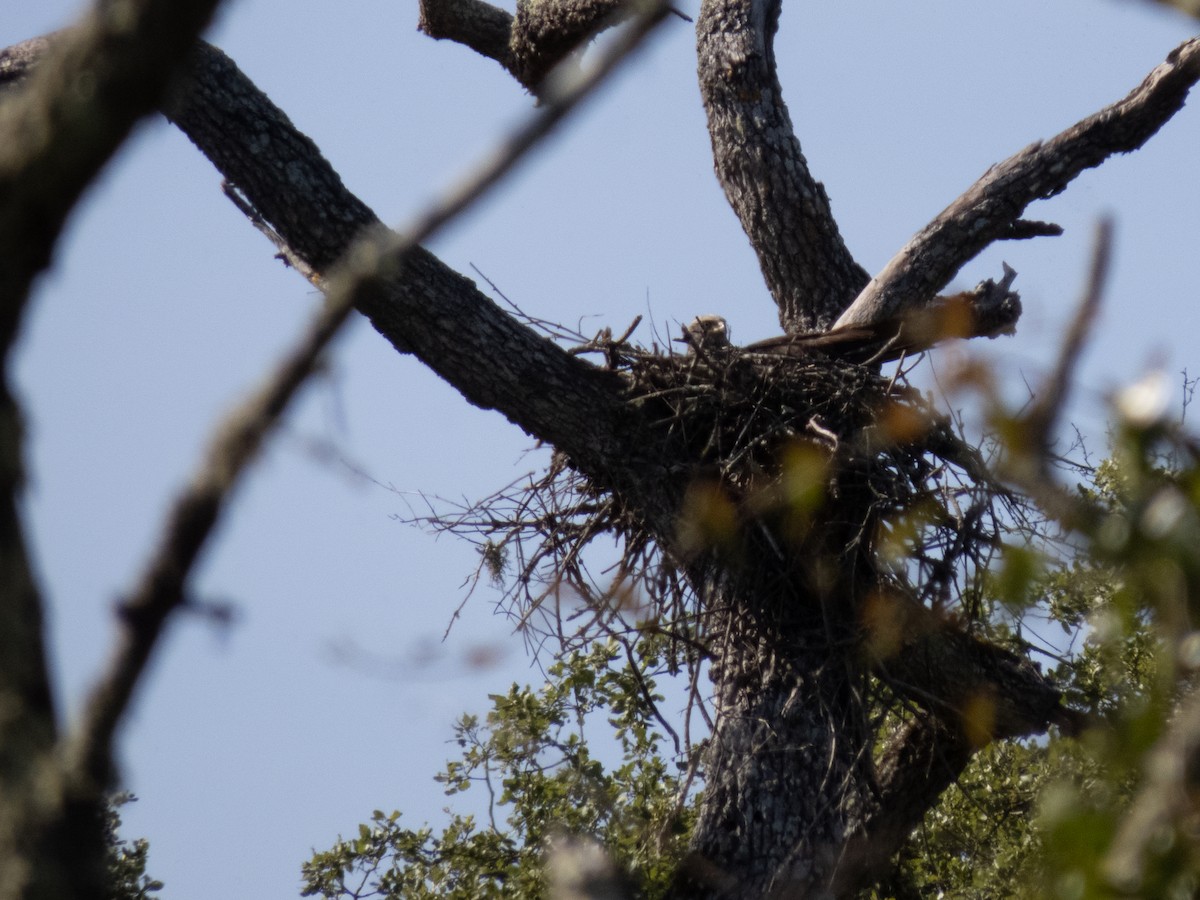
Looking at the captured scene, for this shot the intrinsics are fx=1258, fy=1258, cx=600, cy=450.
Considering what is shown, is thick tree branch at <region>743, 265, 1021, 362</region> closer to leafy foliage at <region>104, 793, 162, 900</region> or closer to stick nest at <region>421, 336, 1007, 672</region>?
stick nest at <region>421, 336, 1007, 672</region>

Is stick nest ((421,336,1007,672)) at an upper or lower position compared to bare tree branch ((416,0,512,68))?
lower

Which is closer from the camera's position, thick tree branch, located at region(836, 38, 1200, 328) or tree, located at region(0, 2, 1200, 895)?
tree, located at region(0, 2, 1200, 895)

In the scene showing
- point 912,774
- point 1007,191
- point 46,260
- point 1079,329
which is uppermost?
point 1007,191

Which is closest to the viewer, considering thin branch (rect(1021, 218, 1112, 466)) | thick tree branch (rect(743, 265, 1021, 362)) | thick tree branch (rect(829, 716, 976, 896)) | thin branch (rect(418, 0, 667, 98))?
thin branch (rect(1021, 218, 1112, 466))

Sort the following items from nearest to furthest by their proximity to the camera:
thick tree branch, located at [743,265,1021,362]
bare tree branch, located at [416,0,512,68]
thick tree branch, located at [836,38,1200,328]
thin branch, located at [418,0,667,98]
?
thick tree branch, located at [743,265,1021,362] → thick tree branch, located at [836,38,1200,328] → thin branch, located at [418,0,667,98] → bare tree branch, located at [416,0,512,68]

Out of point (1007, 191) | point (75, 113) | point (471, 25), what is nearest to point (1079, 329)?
point (75, 113)

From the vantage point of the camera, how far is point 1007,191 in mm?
4734

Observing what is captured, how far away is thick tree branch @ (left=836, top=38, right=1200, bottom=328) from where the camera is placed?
4.55 meters

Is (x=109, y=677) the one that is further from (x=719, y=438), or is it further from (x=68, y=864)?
(x=719, y=438)

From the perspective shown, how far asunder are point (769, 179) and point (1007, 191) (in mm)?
917

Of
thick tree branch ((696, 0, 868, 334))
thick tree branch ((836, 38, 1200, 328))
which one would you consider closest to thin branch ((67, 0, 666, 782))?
thick tree branch ((836, 38, 1200, 328))

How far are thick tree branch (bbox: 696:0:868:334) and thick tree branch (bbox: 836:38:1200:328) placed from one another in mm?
402

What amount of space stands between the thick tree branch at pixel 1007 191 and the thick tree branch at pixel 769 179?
0.40 meters

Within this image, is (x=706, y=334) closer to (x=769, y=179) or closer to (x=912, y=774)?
(x=769, y=179)
